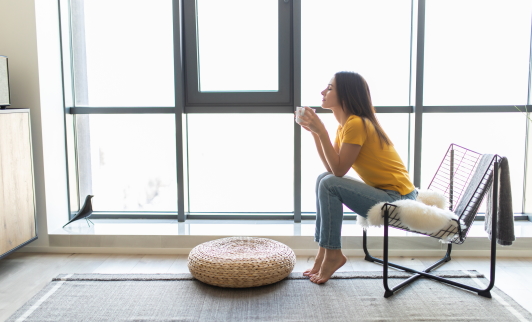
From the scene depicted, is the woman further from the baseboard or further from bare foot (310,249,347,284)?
the baseboard

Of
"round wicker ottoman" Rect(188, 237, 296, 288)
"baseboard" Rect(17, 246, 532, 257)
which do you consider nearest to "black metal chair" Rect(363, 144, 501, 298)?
"baseboard" Rect(17, 246, 532, 257)

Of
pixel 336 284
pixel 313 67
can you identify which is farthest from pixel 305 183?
pixel 336 284

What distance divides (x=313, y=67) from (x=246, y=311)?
1639mm

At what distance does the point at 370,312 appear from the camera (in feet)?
6.43

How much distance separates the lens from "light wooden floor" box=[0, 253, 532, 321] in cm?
222

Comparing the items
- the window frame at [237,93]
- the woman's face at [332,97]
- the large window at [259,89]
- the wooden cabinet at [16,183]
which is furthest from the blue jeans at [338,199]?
the wooden cabinet at [16,183]

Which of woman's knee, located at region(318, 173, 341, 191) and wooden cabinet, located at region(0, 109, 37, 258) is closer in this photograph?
woman's knee, located at region(318, 173, 341, 191)

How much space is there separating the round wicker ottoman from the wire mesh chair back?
0.81m

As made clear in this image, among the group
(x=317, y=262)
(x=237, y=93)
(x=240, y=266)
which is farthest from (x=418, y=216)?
(x=237, y=93)

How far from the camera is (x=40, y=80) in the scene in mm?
2682

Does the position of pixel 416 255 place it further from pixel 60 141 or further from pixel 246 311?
pixel 60 141

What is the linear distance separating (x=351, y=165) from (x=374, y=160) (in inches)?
4.5

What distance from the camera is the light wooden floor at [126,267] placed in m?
2.22

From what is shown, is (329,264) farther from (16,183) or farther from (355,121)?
(16,183)
